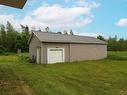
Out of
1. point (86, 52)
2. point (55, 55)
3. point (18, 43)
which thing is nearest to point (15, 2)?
point (55, 55)

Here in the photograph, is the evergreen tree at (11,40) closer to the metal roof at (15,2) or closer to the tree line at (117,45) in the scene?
the tree line at (117,45)

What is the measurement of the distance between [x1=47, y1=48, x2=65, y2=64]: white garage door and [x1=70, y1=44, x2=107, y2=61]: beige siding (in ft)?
4.92

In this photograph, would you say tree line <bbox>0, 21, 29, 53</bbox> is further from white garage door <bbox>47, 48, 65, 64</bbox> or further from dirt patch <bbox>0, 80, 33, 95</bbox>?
dirt patch <bbox>0, 80, 33, 95</bbox>

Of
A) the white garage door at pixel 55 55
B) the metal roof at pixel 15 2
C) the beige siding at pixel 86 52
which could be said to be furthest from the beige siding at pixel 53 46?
the metal roof at pixel 15 2

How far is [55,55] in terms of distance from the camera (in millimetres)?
26766

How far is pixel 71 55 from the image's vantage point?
93.1 feet

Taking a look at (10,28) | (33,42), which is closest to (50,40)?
(33,42)

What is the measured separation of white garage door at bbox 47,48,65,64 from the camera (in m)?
26.2

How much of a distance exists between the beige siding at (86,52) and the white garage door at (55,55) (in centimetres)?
150

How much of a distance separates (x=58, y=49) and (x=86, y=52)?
4.68 metres

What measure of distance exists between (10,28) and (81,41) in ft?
128

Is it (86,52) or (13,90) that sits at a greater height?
(86,52)

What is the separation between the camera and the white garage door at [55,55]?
85.9 feet

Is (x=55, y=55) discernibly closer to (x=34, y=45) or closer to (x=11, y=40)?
(x=34, y=45)
